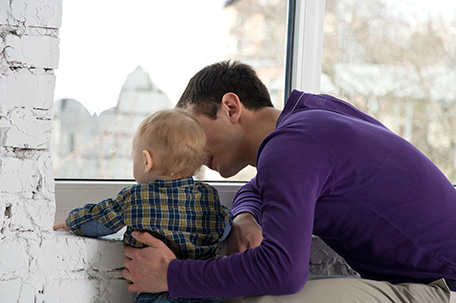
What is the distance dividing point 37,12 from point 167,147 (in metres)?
0.48

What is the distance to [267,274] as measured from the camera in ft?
4.38

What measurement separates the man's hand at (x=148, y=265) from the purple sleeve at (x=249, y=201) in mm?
387

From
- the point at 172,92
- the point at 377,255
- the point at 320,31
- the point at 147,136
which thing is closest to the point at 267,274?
the point at 377,255

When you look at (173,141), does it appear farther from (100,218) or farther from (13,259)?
(13,259)

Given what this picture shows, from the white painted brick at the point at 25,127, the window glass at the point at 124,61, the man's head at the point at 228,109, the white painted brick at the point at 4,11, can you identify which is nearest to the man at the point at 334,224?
the man's head at the point at 228,109

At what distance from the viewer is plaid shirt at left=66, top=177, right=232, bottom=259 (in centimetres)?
155

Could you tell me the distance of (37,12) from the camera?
149cm

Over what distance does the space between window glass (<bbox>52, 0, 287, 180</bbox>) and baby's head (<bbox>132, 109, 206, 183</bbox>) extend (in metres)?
0.41

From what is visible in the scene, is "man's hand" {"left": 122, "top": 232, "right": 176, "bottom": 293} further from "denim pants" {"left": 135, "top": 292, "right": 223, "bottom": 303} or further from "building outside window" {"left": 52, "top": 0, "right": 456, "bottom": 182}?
"building outside window" {"left": 52, "top": 0, "right": 456, "bottom": 182}

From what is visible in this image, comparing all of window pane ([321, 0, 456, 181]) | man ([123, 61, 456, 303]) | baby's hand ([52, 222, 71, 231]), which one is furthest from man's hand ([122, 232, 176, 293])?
window pane ([321, 0, 456, 181])

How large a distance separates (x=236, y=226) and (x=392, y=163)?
20.4 inches

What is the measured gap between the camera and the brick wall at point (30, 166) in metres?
1.46

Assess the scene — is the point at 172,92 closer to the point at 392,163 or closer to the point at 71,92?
the point at 71,92

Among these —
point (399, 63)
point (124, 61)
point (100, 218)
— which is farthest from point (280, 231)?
point (399, 63)
